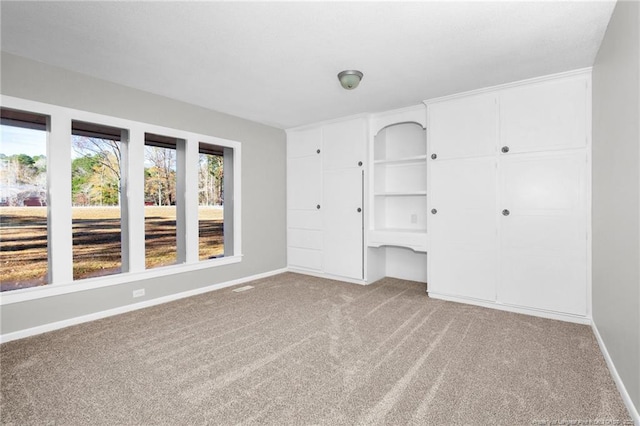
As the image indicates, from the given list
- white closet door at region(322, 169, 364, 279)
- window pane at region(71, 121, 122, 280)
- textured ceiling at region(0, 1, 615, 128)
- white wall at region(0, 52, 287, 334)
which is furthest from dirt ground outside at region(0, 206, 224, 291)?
white closet door at region(322, 169, 364, 279)

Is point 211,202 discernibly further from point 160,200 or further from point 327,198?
point 327,198

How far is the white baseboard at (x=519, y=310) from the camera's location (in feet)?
9.53

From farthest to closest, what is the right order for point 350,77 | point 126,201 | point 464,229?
point 464,229 < point 126,201 < point 350,77

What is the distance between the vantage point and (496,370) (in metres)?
2.08

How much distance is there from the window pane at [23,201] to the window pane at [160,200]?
92 centimetres

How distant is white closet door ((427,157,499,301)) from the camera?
3324mm

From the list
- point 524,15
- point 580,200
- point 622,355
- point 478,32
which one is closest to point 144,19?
point 478,32

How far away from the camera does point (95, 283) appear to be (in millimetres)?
3064

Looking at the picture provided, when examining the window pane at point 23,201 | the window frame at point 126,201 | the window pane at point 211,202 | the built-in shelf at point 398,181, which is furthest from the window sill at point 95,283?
the built-in shelf at point 398,181

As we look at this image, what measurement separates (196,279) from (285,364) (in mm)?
2246

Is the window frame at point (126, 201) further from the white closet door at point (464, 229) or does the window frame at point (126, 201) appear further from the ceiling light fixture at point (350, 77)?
the white closet door at point (464, 229)

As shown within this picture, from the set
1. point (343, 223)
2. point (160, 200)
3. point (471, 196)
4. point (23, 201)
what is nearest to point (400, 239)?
point (343, 223)

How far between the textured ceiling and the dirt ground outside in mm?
1425

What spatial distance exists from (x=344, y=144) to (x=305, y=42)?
223cm
